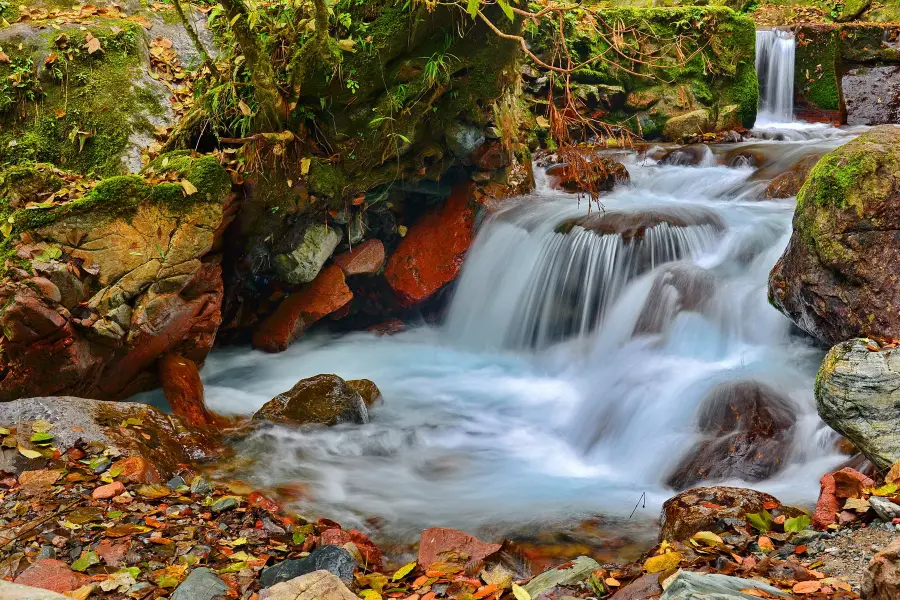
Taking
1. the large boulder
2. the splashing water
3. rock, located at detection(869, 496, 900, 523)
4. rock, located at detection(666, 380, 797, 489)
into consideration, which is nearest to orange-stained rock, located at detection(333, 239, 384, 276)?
the splashing water

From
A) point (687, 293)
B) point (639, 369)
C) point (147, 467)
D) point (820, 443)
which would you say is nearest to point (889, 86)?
point (687, 293)

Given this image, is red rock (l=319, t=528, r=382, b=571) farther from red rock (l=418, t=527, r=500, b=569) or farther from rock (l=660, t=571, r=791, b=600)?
rock (l=660, t=571, r=791, b=600)

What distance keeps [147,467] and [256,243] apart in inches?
127

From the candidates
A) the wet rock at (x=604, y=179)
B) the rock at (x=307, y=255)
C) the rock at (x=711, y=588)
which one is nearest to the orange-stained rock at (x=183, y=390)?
the rock at (x=307, y=255)

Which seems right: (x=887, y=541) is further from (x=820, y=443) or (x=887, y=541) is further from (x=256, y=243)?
(x=256, y=243)

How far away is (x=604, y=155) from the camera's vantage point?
1125cm

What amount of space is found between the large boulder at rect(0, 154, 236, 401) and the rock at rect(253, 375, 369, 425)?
107 cm

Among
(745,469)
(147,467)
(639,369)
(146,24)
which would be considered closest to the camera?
(147,467)

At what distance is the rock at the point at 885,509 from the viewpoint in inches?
113

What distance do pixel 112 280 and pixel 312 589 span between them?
152 inches

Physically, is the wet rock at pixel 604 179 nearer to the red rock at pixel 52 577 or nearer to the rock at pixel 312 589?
the rock at pixel 312 589

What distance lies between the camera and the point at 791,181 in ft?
29.2

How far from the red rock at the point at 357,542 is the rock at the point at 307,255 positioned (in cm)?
393

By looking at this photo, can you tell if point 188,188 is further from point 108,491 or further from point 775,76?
point 775,76
